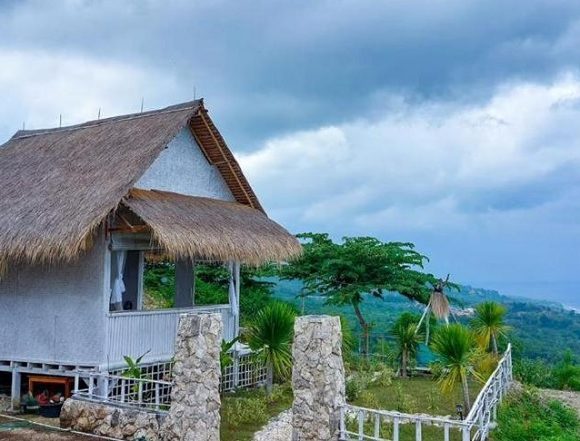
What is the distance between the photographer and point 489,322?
15.4 m

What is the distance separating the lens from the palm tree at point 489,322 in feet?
50.0

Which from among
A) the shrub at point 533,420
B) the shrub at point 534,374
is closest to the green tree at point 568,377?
the shrub at point 534,374

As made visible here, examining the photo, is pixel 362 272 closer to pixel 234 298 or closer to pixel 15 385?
pixel 234 298

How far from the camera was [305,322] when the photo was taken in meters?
8.95

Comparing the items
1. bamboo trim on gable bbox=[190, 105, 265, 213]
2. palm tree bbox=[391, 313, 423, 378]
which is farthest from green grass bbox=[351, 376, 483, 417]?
bamboo trim on gable bbox=[190, 105, 265, 213]

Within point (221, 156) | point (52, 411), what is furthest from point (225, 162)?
point (52, 411)

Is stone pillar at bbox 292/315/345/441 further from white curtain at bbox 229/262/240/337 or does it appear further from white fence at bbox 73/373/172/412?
white curtain at bbox 229/262/240/337

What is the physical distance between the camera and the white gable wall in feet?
41.5

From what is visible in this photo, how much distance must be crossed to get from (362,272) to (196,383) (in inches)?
427

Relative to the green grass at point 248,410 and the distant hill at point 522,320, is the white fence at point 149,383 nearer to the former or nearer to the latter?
the green grass at point 248,410

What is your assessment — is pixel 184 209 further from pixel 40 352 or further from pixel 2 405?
pixel 2 405

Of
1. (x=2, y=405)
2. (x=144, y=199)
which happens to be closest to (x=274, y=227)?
(x=144, y=199)

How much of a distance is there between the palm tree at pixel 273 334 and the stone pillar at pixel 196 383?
2.91m

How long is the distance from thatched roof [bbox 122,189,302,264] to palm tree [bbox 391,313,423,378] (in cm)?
375
